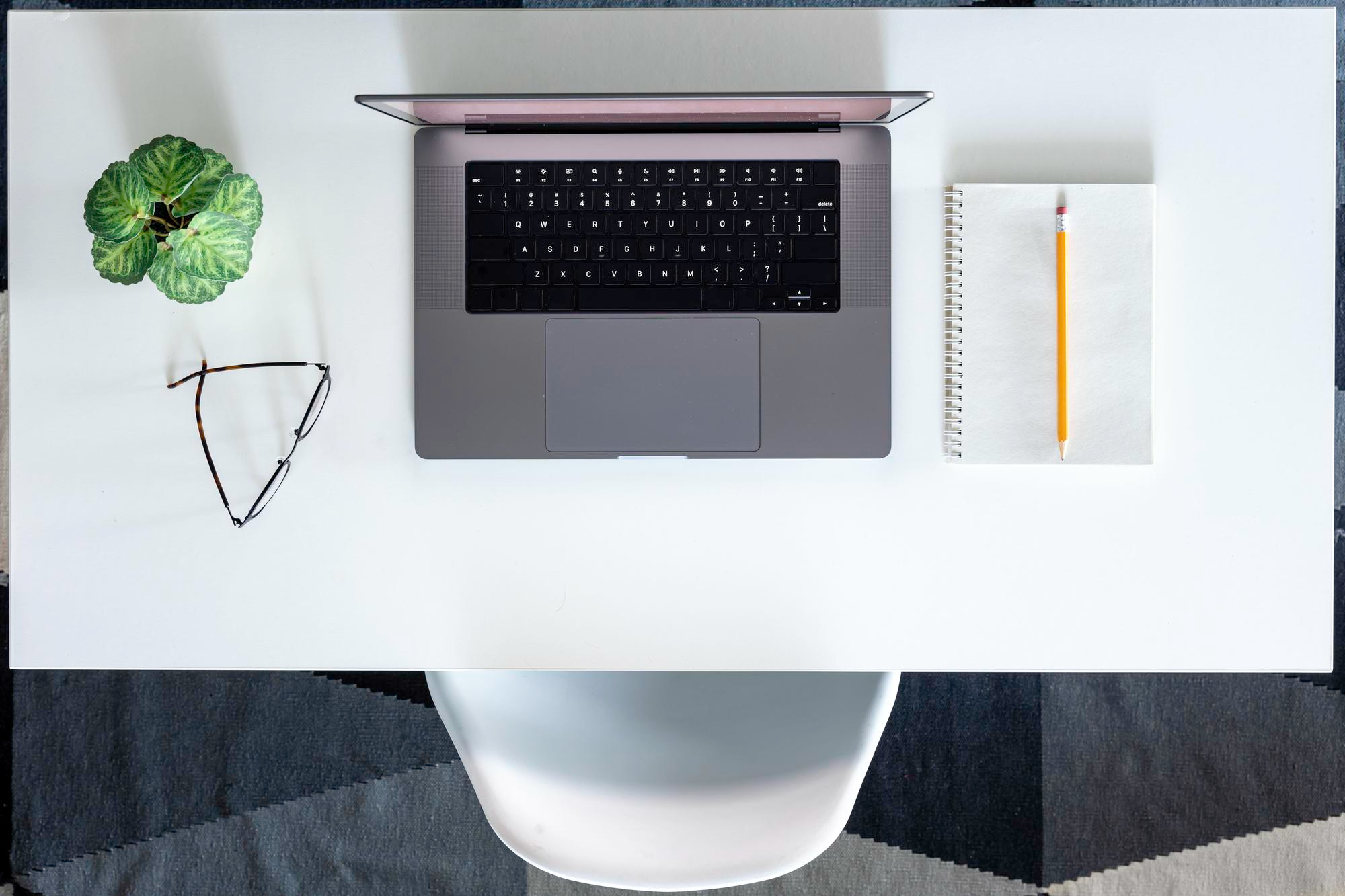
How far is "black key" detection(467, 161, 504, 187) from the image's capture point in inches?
26.7

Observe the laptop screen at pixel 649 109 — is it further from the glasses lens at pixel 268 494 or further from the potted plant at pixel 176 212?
the glasses lens at pixel 268 494

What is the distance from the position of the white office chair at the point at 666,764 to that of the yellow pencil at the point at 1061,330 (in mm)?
287

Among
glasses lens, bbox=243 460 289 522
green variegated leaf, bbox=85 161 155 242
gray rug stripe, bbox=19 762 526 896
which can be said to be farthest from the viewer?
gray rug stripe, bbox=19 762 526 896

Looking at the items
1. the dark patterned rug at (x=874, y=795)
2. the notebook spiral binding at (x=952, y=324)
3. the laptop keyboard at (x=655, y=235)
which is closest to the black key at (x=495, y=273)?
the laptop keyboard at (x=655, y=235)

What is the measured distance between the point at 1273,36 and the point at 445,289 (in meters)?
0.73

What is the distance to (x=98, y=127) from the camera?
69 cm

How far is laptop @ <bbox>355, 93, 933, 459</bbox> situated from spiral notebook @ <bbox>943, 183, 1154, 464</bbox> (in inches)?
3.2

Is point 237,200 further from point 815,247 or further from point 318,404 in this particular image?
point 815,247

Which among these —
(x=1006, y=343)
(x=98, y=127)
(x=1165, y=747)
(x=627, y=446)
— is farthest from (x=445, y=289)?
(x=1165, y=747)

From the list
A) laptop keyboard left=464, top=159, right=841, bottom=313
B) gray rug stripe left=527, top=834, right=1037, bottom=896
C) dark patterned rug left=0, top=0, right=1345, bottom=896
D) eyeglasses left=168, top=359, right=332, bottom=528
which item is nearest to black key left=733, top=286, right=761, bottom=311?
laptop keyboard left=464, top=159, right=841, bottom=313

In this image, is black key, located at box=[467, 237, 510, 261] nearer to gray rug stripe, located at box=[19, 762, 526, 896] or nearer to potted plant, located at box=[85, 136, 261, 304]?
potted plant, located at box=[85, 136, 261, 304]

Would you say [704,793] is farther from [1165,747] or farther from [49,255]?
[1165,747]

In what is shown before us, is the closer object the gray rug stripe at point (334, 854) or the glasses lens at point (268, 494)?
Result: the glasses lens at point (268, 494)

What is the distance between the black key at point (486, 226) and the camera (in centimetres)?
68
